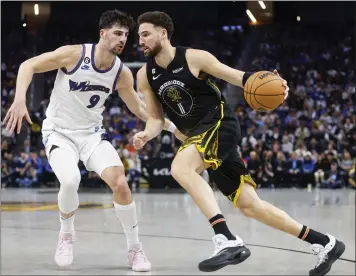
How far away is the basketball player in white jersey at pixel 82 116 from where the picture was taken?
5.05m

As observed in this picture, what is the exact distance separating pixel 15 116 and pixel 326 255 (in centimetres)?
229

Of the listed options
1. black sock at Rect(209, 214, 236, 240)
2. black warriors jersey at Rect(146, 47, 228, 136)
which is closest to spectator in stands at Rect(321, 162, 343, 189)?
→ black warriors jersey at Rect(146, 47, 228, 136)

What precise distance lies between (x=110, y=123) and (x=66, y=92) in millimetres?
9751

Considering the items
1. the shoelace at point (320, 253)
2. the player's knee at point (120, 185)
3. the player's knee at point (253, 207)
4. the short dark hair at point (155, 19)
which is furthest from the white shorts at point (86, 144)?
the shoelace at point (320, 253)

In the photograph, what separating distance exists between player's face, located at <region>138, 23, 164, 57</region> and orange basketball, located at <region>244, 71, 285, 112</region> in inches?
25.3

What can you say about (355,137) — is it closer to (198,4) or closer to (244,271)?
(198,4)

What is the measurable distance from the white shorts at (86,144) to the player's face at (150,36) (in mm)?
1248

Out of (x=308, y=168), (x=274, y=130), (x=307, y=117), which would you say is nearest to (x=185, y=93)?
(x=308, y=168)

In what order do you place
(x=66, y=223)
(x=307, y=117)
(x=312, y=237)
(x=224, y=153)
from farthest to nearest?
Answer: 1. (x=307, y=117)
2. (x=66, y=223)
3. (x=312, y=237)
4. (x=224, y=153)

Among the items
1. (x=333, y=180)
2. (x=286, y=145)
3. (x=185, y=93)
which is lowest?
(x=333, y=180)

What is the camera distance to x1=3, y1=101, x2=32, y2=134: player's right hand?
4.01 meters

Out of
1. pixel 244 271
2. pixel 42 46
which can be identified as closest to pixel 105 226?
pixel 244 271

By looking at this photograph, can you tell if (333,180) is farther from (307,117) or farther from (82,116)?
(82,116)

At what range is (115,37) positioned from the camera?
467 cm
